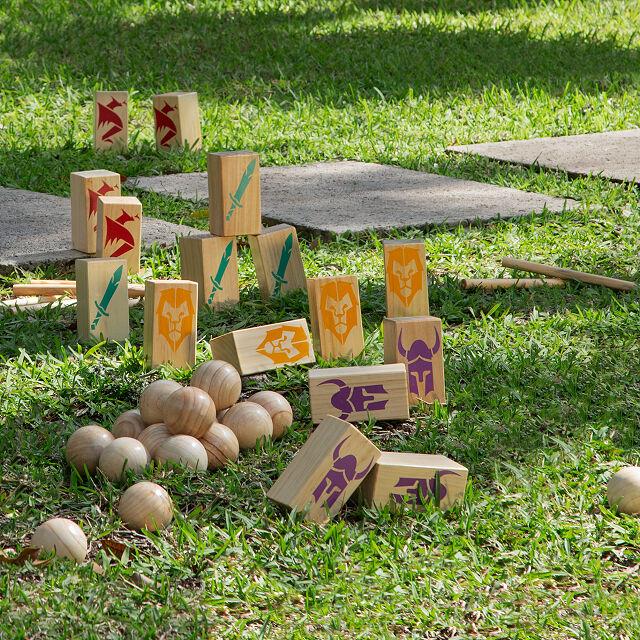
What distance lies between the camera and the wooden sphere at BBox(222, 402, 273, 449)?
9.44 feet

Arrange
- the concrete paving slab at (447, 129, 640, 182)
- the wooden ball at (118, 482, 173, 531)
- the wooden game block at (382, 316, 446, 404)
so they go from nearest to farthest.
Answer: the wooden ball at (118, 482, 173, 531)
the wooden game block at (382, 316, 446, 404)
the concrete paving slab at (447, 129, 640, 182)

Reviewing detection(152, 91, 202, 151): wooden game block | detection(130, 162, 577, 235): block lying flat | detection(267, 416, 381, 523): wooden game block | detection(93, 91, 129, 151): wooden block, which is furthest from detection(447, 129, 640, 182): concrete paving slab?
detection(267, 416, 381, 523): wooden game block

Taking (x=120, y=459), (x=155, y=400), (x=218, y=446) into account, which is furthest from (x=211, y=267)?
(x=120, y=459)

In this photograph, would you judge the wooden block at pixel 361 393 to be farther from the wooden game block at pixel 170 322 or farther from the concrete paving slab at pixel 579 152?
the concrete paving slab at pixel 579 152

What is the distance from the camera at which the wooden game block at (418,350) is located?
124 inches

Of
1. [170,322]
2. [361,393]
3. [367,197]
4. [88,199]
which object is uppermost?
[88,199]

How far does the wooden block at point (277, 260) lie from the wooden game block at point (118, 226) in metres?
0.51

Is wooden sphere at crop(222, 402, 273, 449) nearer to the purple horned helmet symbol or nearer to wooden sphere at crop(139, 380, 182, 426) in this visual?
wooden sphere at crop(139, 380, 182, 426)

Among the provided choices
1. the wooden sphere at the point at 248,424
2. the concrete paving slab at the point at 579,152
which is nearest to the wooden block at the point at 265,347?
the wooden sphere at the point at 248,424

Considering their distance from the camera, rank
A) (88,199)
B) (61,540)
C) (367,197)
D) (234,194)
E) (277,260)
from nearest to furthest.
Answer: (61,540), (234,194), (277,260), (88,199), (367,197)

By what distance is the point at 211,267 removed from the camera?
3.90 metres

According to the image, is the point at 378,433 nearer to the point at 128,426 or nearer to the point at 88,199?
the point at 128,426

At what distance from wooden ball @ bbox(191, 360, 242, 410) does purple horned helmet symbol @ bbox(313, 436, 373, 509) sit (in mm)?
530

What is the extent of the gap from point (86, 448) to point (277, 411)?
0.58m
